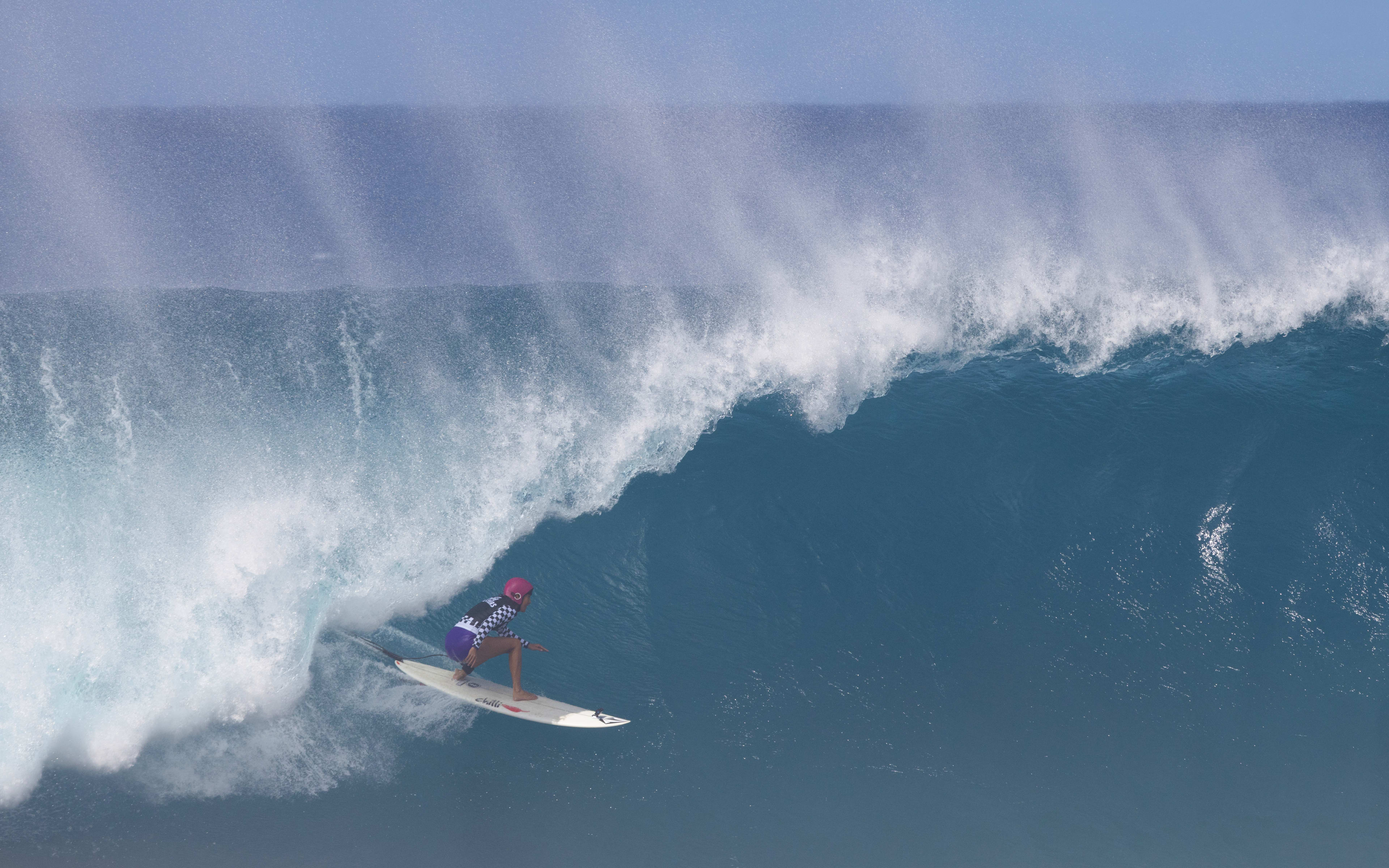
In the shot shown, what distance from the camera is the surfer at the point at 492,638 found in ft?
26.3

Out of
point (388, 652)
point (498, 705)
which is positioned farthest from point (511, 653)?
point (388, 652)

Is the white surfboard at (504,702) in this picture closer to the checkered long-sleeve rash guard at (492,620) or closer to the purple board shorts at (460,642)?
the purple board shorts at (460,642)

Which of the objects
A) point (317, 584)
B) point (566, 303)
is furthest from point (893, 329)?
point (317, 584)

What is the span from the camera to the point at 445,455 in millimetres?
10688

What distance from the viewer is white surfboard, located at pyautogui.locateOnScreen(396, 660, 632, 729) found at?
7961mm

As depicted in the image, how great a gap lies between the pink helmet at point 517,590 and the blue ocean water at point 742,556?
1.20m

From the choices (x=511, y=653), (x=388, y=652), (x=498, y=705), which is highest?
(x=511, y=653)

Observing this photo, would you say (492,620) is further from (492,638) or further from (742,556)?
(742,556)

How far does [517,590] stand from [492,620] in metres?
0.37

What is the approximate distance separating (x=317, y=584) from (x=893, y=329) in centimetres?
810

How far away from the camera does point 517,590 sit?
26.6 ft

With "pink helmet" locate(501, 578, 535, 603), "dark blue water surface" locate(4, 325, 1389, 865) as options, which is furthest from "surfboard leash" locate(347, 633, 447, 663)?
"pink helmet" locate(501, 578, 535, 603)

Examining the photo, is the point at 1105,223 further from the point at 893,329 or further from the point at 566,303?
the point at 566,303

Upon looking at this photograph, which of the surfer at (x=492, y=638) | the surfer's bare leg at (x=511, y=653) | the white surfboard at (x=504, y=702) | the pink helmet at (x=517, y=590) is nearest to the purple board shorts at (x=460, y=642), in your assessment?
the surfer at (x=492, y=638)
